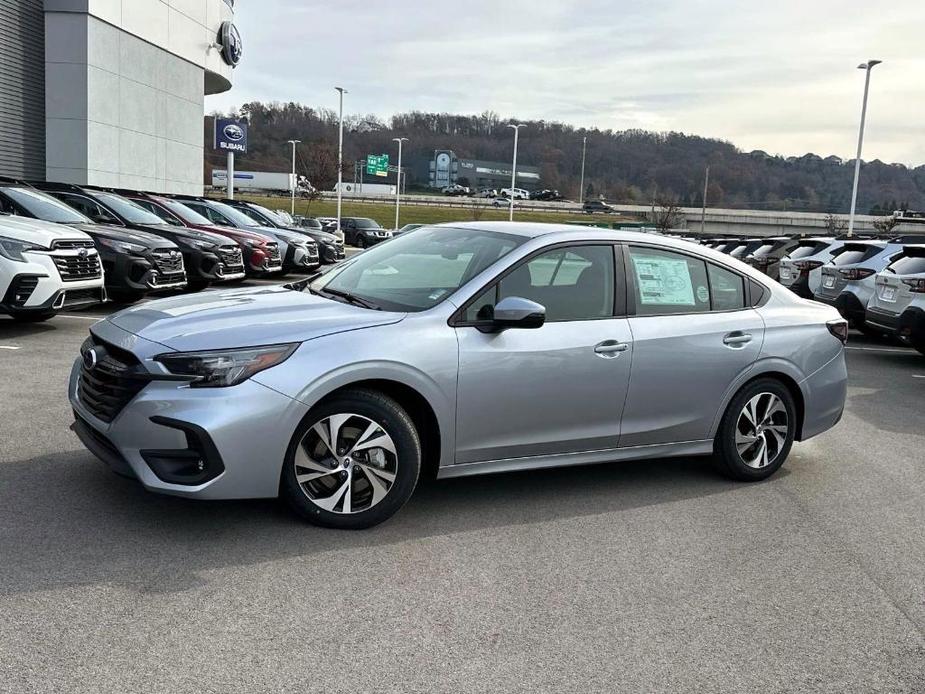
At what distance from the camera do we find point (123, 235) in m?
12.2

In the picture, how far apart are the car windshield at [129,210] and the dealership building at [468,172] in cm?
12934

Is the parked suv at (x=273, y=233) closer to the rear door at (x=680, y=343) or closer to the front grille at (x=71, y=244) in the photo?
the front grille at (x=71, y=244)

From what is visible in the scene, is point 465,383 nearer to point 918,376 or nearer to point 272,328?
point 272,328

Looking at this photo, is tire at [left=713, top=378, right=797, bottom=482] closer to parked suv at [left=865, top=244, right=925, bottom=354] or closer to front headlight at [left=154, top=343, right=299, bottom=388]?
front headlight at [left=154, top=343, right=299, bottom=388]

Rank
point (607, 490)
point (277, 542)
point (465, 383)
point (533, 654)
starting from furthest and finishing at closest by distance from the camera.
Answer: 1. point (607, 490)
2. point (465, 383)
3. point (277, 542)
4. point (533, 654)

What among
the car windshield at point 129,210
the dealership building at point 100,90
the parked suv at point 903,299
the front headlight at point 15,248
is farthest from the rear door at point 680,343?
the dealership building at point 100,90

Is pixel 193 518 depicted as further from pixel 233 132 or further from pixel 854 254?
pixel 233 132

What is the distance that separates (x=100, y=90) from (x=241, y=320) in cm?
2399

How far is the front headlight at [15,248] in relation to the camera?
9305 millimetres

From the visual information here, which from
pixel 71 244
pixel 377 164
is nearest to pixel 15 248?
pixel 71 244

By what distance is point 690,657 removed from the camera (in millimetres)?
3387

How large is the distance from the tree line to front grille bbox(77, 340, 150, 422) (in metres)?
81.6

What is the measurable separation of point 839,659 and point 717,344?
240cm

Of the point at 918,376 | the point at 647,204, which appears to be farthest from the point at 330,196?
the point at 918,376
